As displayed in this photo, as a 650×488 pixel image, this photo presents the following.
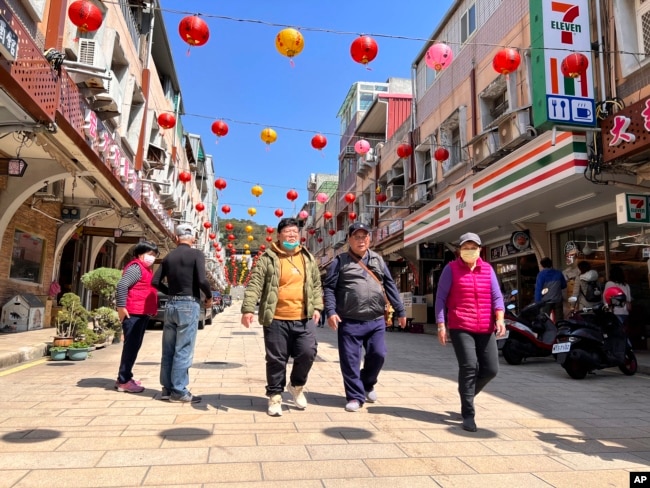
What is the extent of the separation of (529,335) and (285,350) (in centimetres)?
524

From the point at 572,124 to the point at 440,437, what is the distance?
672 cm

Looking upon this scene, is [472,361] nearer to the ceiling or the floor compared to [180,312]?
nearer to the floor

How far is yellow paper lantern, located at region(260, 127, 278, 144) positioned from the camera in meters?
12.1

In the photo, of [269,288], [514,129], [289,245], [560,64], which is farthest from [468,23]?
[269,288]

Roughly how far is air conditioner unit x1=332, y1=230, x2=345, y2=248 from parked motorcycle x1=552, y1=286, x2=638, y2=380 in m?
23.5

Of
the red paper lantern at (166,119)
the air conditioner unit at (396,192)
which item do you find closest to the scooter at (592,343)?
the red paper lantern at (166,119)

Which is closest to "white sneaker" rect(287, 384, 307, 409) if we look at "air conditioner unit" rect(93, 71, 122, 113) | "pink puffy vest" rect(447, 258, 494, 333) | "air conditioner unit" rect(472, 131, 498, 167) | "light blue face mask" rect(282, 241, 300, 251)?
"light blue face mask" rect(282, 241, 300, 251)

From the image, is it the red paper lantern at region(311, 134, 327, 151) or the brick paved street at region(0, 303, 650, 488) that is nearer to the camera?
the brick paved street at region(0, 303, 650, 488)

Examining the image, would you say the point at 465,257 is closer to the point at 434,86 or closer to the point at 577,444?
the point at 577,444

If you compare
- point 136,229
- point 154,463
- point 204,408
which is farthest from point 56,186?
point 154,463

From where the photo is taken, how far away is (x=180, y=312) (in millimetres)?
4777

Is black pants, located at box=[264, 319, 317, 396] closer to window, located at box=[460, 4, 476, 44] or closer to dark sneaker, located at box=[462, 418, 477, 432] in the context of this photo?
dark sneaker, located at box=[462, 418, 477, 432]

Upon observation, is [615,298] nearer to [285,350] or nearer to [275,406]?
[285,350]

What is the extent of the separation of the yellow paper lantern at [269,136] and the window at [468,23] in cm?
710
